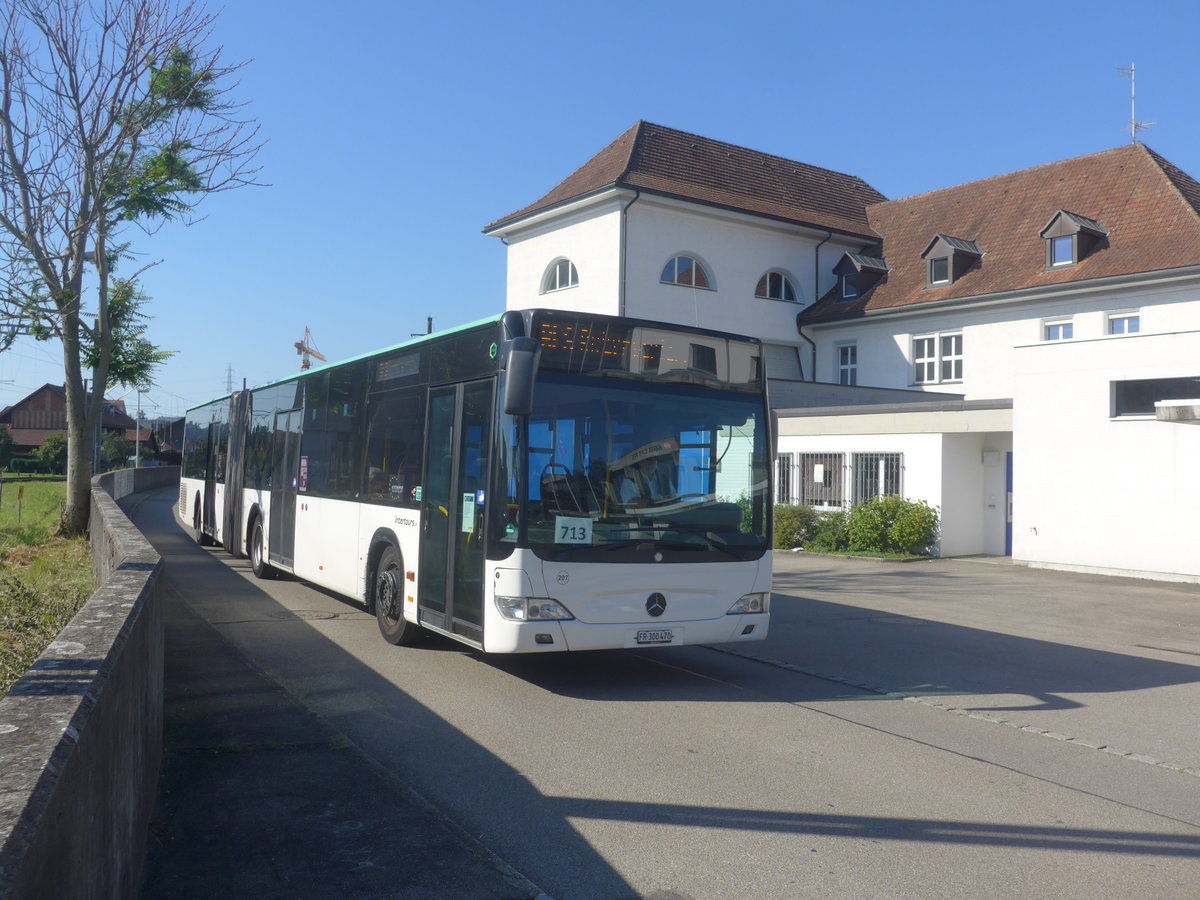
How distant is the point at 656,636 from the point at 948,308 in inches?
1171

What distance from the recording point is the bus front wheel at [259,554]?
53.4 ft

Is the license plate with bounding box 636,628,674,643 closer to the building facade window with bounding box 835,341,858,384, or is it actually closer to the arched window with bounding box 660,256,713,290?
the arched window with bounding box 660,256,713,290

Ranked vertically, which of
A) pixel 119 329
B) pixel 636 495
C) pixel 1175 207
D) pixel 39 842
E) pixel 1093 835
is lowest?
pixel 1093 835

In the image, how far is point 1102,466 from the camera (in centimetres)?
1938

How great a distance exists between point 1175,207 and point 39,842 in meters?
35.3

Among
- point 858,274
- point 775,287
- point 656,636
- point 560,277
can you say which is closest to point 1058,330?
point 858,274

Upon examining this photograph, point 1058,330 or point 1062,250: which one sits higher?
point 1062,250

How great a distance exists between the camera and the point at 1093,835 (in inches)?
215

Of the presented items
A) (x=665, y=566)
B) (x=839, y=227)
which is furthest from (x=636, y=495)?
(x=839, y=227)

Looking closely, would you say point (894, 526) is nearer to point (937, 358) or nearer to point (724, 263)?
point (937, 358)

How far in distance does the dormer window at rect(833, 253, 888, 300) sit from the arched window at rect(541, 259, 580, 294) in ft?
33.8

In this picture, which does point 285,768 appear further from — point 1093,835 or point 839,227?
point 839,227

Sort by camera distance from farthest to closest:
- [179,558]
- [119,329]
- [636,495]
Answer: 1. [119,329]
2. [179,558]
3. [636,495]

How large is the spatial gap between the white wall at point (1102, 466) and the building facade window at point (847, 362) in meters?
18.4
